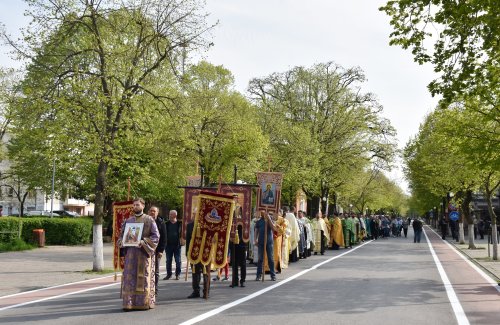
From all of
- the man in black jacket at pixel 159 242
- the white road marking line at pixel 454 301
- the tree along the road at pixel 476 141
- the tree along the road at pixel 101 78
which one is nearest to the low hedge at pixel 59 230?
the tree along the road at pixel 101 78

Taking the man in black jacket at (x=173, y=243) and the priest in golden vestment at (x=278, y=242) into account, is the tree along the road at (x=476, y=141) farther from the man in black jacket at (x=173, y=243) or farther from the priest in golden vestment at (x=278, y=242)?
the man in black jacket at (x=173, y=243)

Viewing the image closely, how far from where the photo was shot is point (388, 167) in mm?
50312

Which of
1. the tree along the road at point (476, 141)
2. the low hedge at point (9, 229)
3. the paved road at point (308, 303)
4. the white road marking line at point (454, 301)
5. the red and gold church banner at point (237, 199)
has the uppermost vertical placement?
the tree along the road at point (476, 141)

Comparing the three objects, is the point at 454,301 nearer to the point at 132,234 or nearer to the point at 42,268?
the point at 132,234

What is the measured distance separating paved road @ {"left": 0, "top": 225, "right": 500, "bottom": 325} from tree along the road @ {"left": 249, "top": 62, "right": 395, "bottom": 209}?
27.0m

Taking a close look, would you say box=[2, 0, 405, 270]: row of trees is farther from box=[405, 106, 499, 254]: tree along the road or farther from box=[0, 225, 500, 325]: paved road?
box=[405, 106, 499, 254]: tree along the road

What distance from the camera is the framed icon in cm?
1068

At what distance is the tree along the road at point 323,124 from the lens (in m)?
44.1

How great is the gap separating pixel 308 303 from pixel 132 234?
3.50 metres

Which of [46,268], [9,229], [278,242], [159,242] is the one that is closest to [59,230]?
[9,229]

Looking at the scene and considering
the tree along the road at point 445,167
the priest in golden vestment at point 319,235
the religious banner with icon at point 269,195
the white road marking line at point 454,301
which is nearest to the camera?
the white road marking line at point 454,301

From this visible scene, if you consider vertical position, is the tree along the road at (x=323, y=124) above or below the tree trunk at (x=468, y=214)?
above

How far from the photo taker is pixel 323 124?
156 feet

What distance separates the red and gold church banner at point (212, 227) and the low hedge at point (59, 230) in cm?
1917
